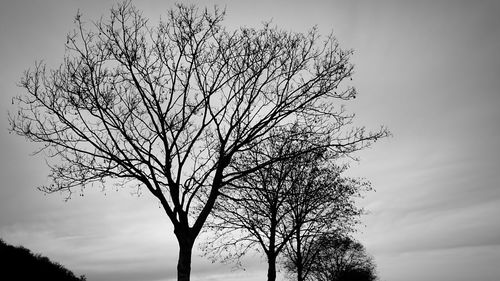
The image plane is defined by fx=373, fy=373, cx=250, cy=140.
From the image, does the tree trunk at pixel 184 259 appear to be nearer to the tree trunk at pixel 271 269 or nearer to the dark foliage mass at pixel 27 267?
the dark foliage mass at pixel 27 267

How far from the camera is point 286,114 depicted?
15484 millimetres

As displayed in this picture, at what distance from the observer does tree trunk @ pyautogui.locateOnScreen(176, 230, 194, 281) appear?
13055 millimetres

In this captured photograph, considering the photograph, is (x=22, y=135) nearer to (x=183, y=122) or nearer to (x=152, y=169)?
(x=152, y=169)

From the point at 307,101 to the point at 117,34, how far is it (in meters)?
8.10

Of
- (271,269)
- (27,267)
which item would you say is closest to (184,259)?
(27,267)

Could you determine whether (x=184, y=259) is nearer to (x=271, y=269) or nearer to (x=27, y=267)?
(x=27, y=267)

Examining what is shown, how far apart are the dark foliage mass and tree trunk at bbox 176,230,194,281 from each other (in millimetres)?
5710

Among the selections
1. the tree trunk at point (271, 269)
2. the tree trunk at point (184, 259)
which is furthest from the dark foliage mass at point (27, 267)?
the tree trunk at point (271, 269)

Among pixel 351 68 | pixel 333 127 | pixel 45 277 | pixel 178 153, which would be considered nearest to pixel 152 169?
pixel 178 153

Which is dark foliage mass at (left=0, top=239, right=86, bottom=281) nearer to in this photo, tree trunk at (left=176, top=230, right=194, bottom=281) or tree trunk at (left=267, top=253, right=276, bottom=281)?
tree trunk at (left=176, top=230, right=194, bottom=281)

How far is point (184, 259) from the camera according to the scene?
43.5 feet

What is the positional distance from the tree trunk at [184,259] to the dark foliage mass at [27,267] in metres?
5.71

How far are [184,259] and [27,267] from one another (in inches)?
246

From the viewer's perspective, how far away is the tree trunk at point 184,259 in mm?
13055
